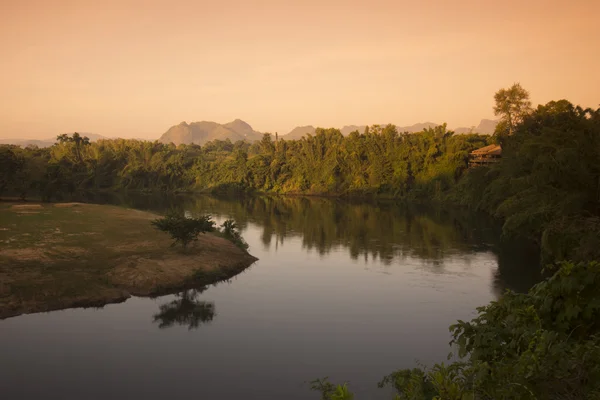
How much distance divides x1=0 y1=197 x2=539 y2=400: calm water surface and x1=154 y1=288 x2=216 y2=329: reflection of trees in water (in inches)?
2.3

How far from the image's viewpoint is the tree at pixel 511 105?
253 feet

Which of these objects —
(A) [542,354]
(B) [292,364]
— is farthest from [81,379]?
(A) [542,354]

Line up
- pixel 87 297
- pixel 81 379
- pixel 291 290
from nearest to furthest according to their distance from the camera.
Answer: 1. pixel 81 379
2. pixel 87 297
3. pixel 291 290

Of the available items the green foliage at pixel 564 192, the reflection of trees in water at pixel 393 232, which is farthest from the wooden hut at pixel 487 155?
the green foliage at pixel 564 192

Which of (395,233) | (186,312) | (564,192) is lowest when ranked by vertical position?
(186,312)

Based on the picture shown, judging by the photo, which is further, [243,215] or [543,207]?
[243,215]

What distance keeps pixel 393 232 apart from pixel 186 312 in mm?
32234

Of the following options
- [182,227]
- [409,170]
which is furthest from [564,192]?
[409,170]

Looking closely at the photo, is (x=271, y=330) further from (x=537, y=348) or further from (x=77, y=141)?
(x=77, y=141)

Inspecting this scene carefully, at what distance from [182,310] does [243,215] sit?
148 ft

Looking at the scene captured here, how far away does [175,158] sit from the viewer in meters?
130

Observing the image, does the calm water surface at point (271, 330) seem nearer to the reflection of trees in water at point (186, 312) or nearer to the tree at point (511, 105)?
the reflection of trees in water at point (186, 312)

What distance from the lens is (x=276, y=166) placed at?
117 m

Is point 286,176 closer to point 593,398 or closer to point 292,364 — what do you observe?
point 292,364
